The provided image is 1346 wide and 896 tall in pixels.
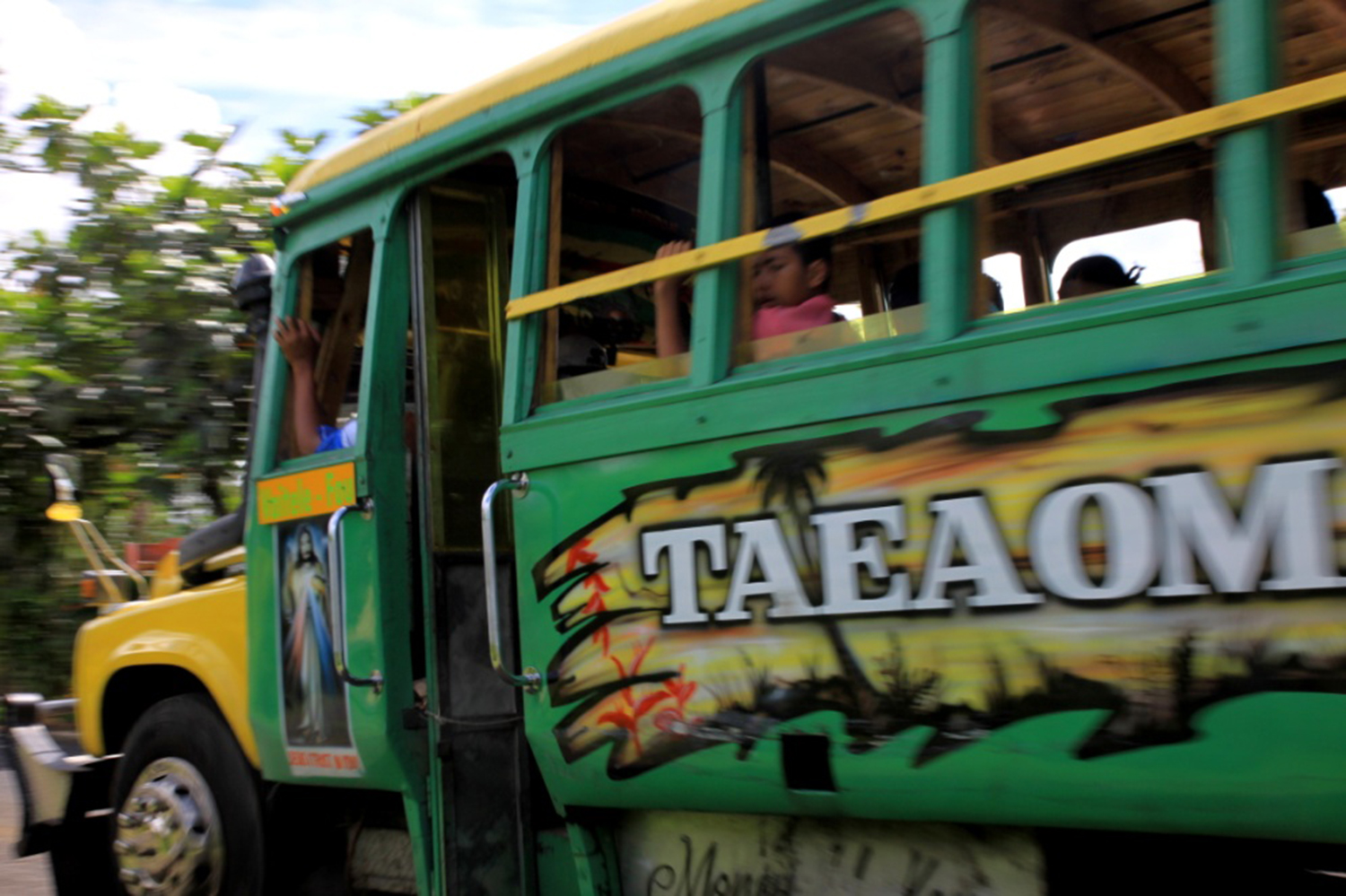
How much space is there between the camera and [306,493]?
423 centimetres

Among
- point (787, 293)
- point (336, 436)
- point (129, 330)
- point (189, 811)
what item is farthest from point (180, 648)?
point (129, 330)

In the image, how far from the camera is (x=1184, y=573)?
7.48 feet

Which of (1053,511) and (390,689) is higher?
(1053,511)

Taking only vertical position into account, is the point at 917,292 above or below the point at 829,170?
below

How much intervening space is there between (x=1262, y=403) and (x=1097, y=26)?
1530 millimetres

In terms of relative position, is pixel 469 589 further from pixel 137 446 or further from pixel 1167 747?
pixel 137 446

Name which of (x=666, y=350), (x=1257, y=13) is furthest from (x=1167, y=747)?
(x=666, y=350)

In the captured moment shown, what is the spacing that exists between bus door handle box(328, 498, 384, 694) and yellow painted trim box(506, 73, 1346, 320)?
848mm

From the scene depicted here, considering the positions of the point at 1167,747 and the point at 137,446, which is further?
the point at 137,446

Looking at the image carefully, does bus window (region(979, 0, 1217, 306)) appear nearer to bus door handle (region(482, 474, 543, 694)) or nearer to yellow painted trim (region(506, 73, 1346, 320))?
yellow painted trim (region(506, 73, 1346, 320))

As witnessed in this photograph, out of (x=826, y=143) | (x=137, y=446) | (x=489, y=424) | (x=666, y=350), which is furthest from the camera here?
(x=137, y=446)

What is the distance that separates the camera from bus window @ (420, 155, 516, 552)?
4.05 m

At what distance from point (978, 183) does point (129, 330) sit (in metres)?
8.69

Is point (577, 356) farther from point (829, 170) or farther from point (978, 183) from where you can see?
point (978, 183)
